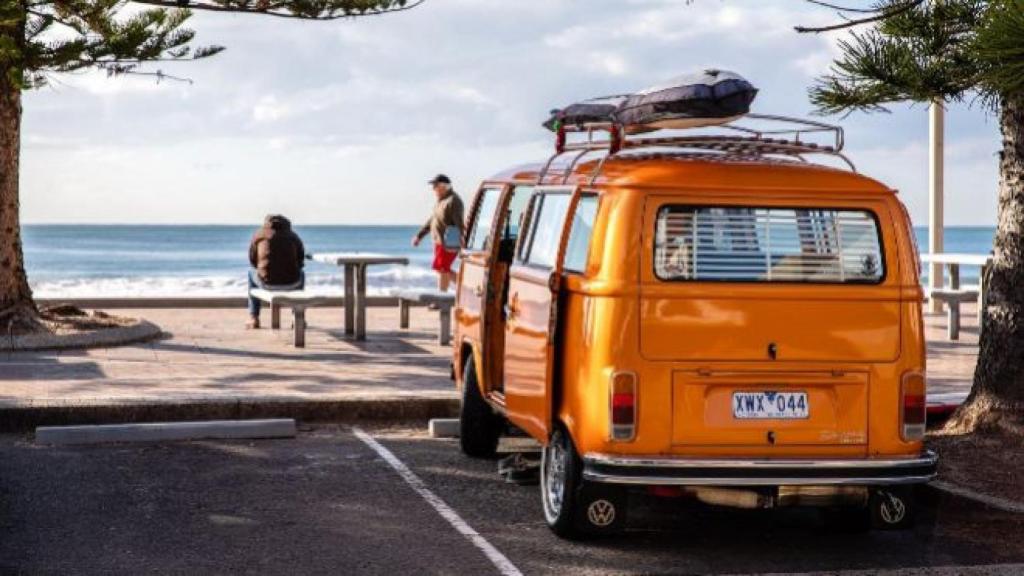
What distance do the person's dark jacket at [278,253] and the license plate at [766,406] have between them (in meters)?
10.8

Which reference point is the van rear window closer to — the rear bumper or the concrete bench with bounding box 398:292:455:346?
the rear bumper

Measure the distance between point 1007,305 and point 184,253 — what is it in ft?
250

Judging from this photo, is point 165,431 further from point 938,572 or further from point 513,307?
point 938,572

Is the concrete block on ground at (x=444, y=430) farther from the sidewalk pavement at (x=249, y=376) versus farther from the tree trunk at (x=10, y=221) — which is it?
the tree trunk at (x=10, y=221)

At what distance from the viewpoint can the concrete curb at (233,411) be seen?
36.9ft

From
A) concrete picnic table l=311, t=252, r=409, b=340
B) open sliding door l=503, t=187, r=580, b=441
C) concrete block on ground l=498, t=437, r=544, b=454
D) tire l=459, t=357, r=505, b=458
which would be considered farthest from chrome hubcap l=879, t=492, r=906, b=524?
concrete picnic table l=311, t=252, r=409, b=340

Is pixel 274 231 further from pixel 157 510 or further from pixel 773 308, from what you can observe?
pixel 773 308

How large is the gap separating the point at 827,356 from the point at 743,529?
4.14 ft

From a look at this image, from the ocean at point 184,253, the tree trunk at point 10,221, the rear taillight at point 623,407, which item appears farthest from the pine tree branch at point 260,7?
the ocean at point 184,253

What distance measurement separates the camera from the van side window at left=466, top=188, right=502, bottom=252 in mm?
9930

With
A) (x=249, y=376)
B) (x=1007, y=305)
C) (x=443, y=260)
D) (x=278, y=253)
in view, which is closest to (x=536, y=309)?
(x=1007, y=305)

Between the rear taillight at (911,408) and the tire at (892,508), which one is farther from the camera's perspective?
the tire at (892,508)

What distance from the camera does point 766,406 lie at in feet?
24.2

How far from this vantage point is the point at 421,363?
48.6 ft
